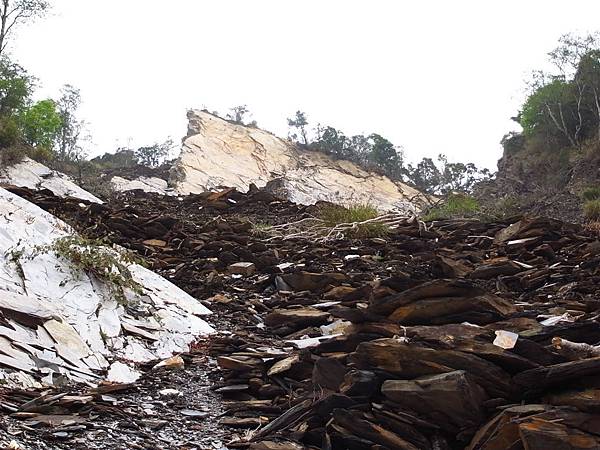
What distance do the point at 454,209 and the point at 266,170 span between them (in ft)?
58.5

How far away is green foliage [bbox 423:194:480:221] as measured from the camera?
41.9ft

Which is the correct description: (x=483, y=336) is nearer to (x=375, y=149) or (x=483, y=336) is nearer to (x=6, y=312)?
(x=6, y=312)

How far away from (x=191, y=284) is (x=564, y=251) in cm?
530

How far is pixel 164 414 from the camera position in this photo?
363 cm

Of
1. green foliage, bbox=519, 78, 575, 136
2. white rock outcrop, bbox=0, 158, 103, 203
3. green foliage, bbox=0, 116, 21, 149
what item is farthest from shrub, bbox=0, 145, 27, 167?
green foliage, bbox=519, 78, 575, 136

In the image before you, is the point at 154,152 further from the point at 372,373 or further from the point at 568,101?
the point at 372,373

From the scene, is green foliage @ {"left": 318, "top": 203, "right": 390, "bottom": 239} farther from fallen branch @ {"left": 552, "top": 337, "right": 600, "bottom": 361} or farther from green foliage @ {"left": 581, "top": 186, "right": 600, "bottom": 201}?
green foliage @ {"left": 581, "top": 186, "right": 600, "bottom": 201}

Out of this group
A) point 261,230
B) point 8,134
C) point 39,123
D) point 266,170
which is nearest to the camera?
point 261,230

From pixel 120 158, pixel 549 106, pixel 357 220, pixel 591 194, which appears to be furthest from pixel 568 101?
pixel 120 158

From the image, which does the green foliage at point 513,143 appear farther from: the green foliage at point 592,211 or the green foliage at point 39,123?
the green foliage at point 39,123

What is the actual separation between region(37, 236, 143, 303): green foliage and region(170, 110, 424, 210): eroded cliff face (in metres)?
17.8

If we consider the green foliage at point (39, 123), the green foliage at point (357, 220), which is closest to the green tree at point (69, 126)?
the green foliage at point (39, 123)

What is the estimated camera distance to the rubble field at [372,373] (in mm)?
2715

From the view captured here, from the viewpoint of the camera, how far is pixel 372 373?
10.4 feet
